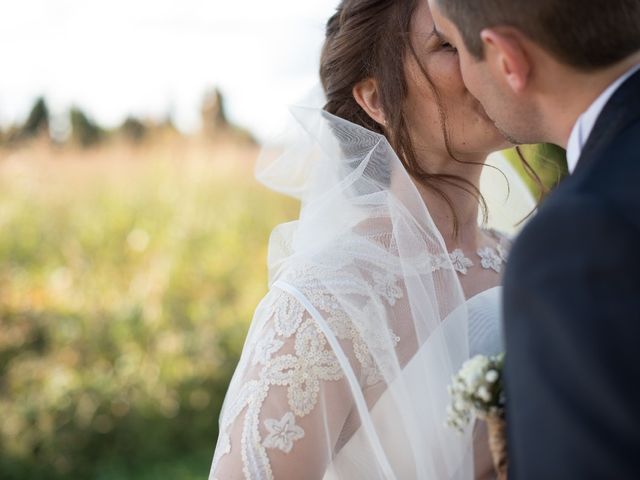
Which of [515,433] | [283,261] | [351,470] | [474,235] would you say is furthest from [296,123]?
[515,433]

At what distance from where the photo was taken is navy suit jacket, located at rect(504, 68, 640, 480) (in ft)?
4.01

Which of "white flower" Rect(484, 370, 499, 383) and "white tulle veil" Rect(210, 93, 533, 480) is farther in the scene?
"white tulle veil" Rect(210, 93, 533, 480)

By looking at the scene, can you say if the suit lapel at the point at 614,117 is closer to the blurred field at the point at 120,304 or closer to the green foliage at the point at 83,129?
the blurred field at the point at 120,304

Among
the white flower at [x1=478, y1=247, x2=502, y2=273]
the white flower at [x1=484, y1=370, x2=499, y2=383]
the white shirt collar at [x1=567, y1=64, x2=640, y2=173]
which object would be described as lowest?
the white flower at [x1=478, y1=247, x2=502, y2=273]

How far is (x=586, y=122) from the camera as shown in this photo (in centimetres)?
161

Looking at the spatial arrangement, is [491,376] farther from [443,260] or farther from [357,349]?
[443,260]

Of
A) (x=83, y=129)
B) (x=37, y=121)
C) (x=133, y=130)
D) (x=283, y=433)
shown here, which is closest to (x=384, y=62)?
(x=283, y=433)

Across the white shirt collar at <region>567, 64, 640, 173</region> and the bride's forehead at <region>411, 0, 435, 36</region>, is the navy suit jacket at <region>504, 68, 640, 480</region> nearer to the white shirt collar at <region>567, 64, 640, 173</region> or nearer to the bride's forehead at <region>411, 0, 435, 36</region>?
the white shirt collar at <region>567, 64, 640, 173</region>

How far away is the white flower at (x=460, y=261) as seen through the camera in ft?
8.68

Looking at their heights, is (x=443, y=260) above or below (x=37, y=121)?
above

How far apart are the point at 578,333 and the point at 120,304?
18.4ft

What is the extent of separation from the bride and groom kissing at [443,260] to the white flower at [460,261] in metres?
0.02

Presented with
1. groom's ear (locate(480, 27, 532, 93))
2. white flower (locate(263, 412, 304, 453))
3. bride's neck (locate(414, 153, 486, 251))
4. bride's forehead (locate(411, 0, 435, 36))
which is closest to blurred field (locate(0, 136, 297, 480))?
bride's neck (locate(414, 153, 486, 251))

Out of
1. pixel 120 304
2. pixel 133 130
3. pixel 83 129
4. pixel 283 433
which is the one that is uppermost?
pixel 283 433
